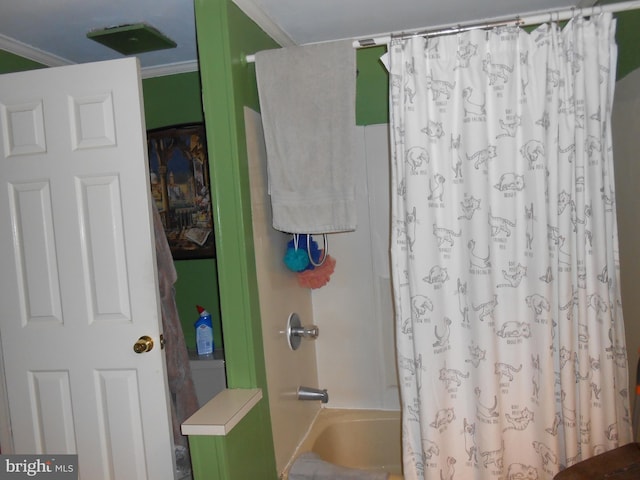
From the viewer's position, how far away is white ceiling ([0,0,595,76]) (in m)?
1.85

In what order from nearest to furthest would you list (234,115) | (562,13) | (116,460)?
(562,13) → (234,115) → (116,460)

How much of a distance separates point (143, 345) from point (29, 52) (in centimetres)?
153

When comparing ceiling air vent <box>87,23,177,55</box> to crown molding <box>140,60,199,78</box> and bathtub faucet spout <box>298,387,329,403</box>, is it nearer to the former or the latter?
crown molding <box>140,60,199,78</box>

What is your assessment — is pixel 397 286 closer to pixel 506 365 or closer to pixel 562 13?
pixel 506 365

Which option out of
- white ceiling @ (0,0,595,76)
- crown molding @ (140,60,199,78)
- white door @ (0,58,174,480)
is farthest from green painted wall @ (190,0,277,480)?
crown molding @ (140,60,199,78)

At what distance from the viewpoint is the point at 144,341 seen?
174cm

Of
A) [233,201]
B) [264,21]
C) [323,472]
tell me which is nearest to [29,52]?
[264,21]

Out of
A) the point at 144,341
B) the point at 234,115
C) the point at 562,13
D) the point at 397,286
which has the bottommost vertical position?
the point at 144,341

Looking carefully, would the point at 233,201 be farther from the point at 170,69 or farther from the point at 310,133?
the point at 170,69

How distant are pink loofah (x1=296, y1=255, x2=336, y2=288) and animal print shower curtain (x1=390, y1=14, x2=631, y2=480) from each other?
2.42 ft

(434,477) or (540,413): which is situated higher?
(540,413)

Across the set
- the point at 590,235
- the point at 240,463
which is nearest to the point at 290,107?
the point at 590,235

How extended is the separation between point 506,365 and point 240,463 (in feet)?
3.09

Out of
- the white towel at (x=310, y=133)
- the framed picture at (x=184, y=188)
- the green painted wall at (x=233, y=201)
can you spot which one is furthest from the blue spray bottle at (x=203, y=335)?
the white towel at (x=310, y=133)
